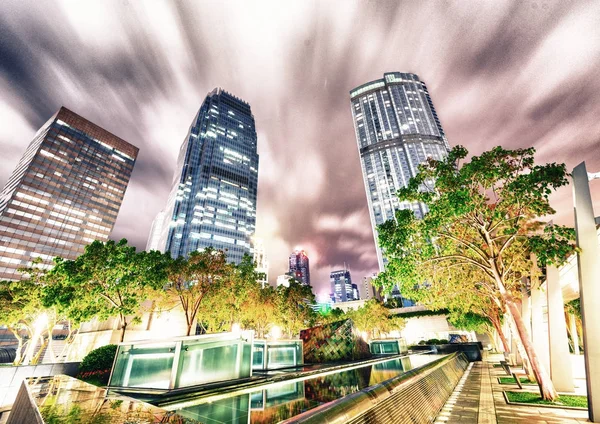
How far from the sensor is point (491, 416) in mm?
6109

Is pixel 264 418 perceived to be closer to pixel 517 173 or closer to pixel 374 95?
pixel 517 173

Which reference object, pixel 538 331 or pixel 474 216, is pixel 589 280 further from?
pixel 538 331

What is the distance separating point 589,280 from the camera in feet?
21.6

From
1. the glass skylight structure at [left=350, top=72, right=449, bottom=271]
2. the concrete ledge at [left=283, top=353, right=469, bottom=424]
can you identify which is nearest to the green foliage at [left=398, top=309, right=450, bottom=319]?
the concrete ledge at [left=283, top=353, right=469, bottom=424]

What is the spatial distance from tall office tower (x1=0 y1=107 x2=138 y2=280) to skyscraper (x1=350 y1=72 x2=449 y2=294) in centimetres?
13467

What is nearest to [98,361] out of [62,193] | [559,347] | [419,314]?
[559,347]

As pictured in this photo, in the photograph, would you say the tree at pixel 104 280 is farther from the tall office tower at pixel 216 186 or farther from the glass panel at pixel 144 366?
the tall office tower at pixel 216 186

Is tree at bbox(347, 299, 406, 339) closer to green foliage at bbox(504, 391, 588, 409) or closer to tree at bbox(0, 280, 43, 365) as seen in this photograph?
green foliage at bbox(504, 391, 588, 409)

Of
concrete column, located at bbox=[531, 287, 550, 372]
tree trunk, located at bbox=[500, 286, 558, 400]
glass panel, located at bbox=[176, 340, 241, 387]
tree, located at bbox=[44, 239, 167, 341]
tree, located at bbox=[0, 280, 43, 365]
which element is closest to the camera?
tree trunk, located at bbox=[500, 286, 558, 400]

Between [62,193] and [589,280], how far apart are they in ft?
490

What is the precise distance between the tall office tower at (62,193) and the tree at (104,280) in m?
101

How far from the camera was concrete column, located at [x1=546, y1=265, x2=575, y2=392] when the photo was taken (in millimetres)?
9391

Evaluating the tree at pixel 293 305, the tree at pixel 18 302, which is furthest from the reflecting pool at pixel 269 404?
the tree at pixel 18 302

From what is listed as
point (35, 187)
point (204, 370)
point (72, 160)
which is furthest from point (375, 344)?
point (72, 160)
